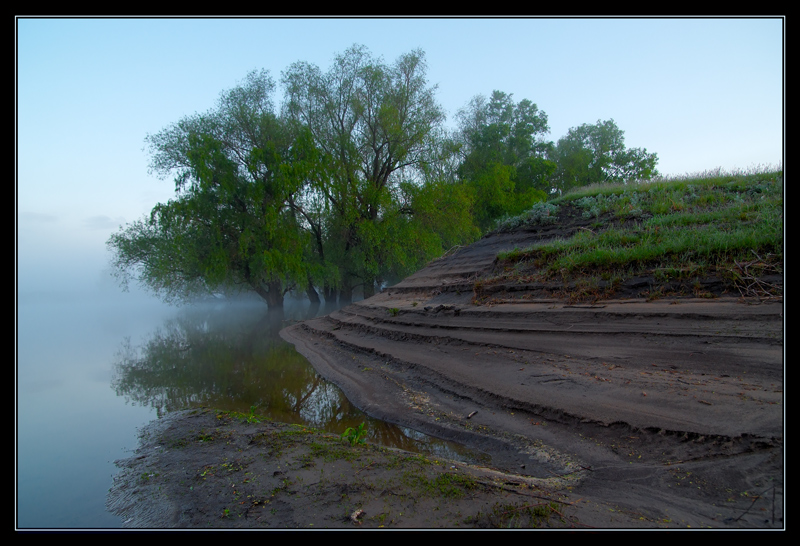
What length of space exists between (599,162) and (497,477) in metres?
39.3

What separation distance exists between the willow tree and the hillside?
1289 cm

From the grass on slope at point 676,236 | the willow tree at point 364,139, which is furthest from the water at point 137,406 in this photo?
the willow tree at point 364,139

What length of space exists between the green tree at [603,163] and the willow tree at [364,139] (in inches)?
643

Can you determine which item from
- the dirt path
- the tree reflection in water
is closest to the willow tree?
the tree reflection in water

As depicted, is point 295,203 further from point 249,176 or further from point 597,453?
point 597,453

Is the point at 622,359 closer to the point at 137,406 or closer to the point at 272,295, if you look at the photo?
the point at 137,406

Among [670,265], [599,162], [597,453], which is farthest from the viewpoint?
[599,162]

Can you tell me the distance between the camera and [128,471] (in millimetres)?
4387

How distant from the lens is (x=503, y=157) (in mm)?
34875

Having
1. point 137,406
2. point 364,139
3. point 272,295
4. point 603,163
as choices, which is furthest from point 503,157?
point 137,406

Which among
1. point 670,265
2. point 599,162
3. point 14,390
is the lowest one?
point 14,390

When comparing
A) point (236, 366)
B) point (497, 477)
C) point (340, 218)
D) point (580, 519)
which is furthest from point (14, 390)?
point (340, 218)

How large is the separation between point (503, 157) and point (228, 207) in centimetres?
2260

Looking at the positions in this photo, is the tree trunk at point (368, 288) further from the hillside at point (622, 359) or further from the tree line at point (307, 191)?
the hillside at point (622, 359)
